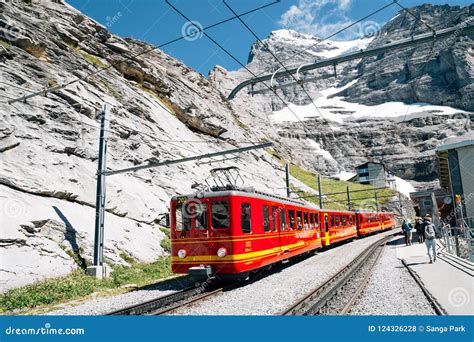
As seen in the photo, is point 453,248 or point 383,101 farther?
point 383,101

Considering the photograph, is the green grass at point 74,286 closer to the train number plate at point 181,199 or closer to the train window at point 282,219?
the train number plate at point 181,199

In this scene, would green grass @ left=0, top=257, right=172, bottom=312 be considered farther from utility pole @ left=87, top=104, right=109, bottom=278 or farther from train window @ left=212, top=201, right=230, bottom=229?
train window @ left=212, top=201, right=230, bottom=229

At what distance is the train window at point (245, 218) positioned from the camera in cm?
1123

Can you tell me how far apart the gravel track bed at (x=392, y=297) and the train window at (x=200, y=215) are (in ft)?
16.5

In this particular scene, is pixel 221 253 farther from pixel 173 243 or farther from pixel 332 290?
pixel 332 290

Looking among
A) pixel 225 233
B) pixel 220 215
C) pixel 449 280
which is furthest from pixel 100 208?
pixel 449 280

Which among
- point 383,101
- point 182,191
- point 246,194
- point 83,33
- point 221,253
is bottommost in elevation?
point 221,253

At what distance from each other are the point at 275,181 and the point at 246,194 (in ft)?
127

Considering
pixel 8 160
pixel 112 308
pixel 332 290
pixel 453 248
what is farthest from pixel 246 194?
pixel 453 248

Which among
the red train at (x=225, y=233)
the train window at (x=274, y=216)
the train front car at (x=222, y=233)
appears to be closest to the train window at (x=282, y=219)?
the red train at (x=225, y=233)

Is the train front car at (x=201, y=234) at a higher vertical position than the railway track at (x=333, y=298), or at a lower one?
higher

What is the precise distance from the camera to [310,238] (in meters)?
18.8

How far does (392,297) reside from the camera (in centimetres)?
878

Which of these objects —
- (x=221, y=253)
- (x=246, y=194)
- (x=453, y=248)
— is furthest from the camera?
(x=453, y=248)
